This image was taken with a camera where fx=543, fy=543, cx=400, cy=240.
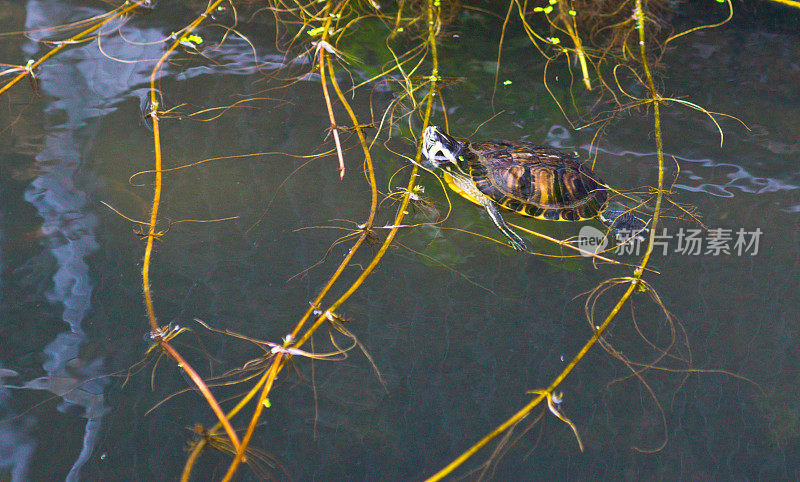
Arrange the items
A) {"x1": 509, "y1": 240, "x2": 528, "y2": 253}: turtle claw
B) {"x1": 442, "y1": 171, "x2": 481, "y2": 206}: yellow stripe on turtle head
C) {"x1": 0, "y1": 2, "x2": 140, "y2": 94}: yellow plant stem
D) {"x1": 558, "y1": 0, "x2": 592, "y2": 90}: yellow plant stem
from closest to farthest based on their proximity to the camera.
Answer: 1. {"x1": 509, "y1": 240, "x2": 528, "y2": 253}: turtle claw
2. {"x1": 442, "y1": 171, "x2": 481, "y2": 206}: yellow stripe on turtle head
3. {"x1": 0, "y1": 2, "x2": 140, "y2": 94}: yellow plant stem
4. {"x1": 558, "y1": 0, "x2": 592, "y2": 90}: yellow plant stem

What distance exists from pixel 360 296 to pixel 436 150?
75 centimetres

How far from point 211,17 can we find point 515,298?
2201 millimetres

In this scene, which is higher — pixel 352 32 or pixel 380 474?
pixel 352 32

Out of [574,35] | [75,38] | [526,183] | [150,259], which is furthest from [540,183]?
[75,38]

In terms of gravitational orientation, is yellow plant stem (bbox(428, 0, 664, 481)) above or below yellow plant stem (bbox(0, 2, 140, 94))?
below

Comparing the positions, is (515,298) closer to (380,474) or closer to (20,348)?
(380,474)

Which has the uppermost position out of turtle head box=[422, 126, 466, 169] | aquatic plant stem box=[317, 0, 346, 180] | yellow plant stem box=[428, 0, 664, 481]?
aquatic plant stem box=[317, 0, 346, 180]

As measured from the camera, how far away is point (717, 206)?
220 centimetres

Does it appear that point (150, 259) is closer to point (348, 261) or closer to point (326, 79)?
point (348, 261)

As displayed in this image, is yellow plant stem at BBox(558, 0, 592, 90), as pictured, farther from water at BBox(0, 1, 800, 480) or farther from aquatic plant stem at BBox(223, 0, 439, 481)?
aquatic plant stem at BBox(223, 0, 439, 481)

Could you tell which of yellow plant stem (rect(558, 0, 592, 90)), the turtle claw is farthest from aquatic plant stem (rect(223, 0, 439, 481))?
yellow plant stem (rect(558, 0, 592, 90))

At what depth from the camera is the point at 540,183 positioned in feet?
7.14

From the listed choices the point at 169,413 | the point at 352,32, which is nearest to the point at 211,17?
the point at 352,32

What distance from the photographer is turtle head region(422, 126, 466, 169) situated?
7.36 ft
